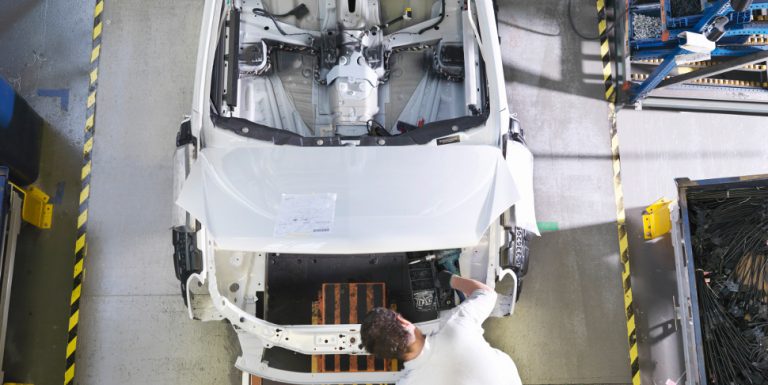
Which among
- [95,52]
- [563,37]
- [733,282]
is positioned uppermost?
[563,37]

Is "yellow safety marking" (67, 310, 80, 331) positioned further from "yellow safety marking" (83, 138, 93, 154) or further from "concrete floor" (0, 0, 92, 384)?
"yellow safety marking" (83, 138, 93, 154)

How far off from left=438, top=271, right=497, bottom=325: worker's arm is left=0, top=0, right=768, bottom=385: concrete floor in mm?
1396

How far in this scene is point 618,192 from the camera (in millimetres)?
4750

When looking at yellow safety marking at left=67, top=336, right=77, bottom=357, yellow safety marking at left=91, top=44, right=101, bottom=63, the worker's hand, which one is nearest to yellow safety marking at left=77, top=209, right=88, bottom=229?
yellow safety marking at left=67, top=336, right=77, bottom=357

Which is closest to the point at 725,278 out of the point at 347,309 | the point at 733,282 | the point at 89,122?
the point at 733,282

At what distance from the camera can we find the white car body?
9.89 feet

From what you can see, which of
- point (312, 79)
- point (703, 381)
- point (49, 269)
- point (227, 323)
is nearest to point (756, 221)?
point (703, 381)

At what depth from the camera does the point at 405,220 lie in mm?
3029

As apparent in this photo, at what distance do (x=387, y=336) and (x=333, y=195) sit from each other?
2.87 feet

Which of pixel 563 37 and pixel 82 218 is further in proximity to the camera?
pixel 563 37

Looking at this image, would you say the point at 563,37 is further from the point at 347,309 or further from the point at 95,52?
the point at 95,52

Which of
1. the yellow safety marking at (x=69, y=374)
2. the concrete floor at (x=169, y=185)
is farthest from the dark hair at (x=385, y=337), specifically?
the yellow safety marking at (x=69, y=374)

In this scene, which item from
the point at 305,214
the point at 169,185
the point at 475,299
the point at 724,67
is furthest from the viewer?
the point at 169,185

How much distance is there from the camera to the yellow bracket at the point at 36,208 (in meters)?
4.25
